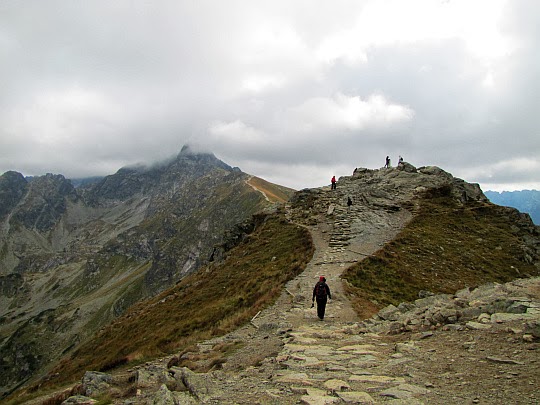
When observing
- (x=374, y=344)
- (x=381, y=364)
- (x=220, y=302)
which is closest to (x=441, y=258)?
(x=220, y=302)

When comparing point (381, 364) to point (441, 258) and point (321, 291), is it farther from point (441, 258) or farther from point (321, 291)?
point (441, 258)

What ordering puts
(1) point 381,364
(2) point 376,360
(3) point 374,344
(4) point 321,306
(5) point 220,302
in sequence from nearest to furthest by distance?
(1) point 381,364 < (2) point 376,360 < (3) point 374,344 < (4) point 321,306 < (5) point 220,302

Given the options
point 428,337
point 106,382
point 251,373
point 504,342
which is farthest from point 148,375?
Result: point 504,342

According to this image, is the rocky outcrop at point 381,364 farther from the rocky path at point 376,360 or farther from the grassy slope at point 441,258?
the grassy slope at point 441,258

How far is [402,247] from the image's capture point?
3531 cm

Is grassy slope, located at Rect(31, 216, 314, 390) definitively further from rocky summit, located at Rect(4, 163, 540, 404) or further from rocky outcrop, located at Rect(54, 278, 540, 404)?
rocky outcrop, located at Rect(54, 278, 540, 404)

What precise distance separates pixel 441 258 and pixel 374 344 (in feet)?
79.9

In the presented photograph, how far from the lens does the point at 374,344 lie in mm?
13508

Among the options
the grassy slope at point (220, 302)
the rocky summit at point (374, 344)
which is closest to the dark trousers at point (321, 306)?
the rocky summit at point (374, 344)

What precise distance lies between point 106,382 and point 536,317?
1568 centimetres

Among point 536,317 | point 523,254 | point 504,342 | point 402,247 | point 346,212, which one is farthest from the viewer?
point 346,212

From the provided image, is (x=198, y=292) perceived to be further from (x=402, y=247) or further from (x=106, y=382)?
(x=106, y=382)

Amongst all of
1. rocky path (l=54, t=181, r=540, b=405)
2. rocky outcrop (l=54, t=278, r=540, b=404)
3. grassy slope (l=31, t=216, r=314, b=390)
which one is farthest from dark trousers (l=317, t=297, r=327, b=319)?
grassy slope (l=31, t=216, r=314, b=390)

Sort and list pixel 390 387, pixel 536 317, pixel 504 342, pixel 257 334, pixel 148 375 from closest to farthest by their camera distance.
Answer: pixel 390 387 < pixel 504 342 < pixel 536 317 < pixel 148 375 < pixel 257 334
